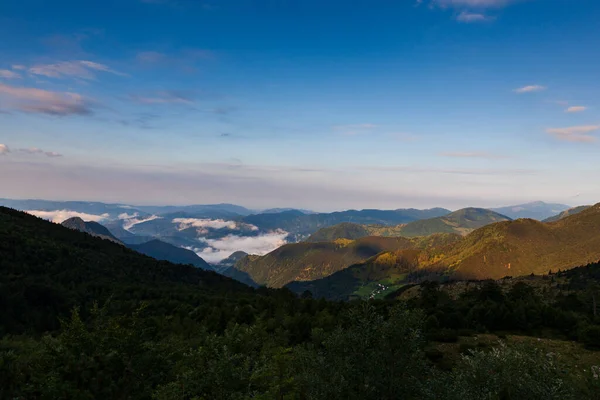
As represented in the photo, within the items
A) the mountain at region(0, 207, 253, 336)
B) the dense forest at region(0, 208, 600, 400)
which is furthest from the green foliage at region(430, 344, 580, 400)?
the mountain at region(0, 207, 253, 336)

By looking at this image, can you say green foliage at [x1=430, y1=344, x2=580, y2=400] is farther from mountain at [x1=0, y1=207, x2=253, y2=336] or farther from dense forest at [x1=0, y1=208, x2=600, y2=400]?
mountain at [x1=0, y1=207, x2=253, y2=336]

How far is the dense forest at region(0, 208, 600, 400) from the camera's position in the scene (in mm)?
20250

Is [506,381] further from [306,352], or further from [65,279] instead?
[65,279]

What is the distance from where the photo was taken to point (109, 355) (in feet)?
82.6

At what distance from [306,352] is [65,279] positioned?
113406 millimetres

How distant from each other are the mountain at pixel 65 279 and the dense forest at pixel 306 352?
2.30ft

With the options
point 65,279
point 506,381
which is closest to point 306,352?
point 506,381

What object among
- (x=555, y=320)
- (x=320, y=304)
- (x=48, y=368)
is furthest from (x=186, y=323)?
(x=555, y=320)

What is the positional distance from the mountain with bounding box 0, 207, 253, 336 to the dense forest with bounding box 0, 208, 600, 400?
70 cm

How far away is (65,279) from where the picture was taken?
111 m

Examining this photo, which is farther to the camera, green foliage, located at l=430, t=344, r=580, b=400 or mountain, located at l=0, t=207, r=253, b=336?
mountain, located at l=0, t=207, r=253, b=336

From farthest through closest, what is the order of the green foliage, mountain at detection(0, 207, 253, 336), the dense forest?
1. mountain at detection(0, 207, 253, 336)
2. the dense forest
3. the green foliage

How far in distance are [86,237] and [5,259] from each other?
76.2 metres

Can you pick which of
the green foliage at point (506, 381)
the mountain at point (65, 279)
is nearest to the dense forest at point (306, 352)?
the green foliage at point (506, 381)
